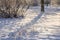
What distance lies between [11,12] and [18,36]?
7.16m

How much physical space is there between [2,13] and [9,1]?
106 cm

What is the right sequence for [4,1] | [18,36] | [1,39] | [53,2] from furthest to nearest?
[53,2]
[4,1]
[18,36]
[1,39]

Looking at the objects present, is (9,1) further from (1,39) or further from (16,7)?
(1,39)

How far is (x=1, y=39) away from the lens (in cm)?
776

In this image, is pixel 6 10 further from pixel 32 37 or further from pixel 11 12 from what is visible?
pixel 32 37

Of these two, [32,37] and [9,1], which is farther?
[9,1]

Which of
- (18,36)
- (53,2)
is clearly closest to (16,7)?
(18,36)

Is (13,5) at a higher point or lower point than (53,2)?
higher

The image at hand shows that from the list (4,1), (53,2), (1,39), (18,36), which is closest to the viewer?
(1,39)

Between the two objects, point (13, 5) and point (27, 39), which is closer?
point (27, 39)

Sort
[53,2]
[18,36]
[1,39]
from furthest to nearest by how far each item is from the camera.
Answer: [53,2] < [18,36] < [1,39]

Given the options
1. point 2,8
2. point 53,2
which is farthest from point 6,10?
point 53,2

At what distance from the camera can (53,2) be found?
1357 inches

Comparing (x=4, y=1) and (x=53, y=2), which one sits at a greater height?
(x=4, y=1)
